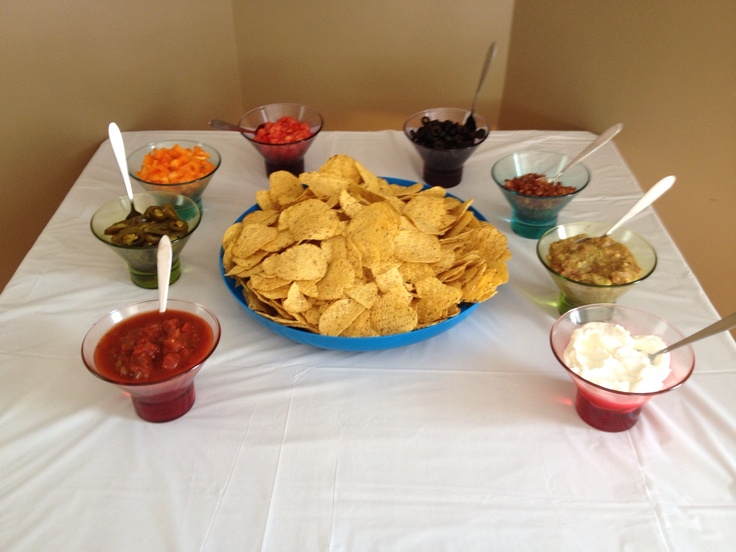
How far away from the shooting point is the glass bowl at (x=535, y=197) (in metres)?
1.53

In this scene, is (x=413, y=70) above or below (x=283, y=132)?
below

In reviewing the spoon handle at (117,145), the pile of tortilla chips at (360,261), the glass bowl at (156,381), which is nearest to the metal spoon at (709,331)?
the pile of tortilla chips at (360,261)

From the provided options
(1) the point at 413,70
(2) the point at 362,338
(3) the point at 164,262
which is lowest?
(1) the point at 413,70

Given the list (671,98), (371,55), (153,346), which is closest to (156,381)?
(153,346)

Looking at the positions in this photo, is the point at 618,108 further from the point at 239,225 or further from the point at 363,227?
the point at 239,225

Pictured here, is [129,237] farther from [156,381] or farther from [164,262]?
[156,381]

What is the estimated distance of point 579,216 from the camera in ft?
5.44

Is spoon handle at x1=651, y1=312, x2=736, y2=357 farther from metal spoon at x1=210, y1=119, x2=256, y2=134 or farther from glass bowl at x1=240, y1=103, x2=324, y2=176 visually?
metal spoon at x1=210, y1=119, x2=256, y2=134

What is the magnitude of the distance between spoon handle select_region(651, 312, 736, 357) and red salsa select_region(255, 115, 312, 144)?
1.14m

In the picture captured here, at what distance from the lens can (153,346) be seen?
104 centimetres

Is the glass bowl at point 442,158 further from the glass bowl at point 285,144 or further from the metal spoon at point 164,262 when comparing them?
the metal spoon at point 164,262

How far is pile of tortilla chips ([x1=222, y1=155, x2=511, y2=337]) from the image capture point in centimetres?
119

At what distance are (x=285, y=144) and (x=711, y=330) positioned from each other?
3.92 feet

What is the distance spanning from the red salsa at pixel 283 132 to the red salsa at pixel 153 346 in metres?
0.78
